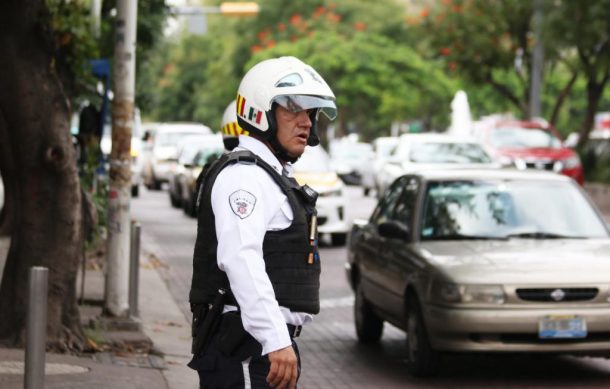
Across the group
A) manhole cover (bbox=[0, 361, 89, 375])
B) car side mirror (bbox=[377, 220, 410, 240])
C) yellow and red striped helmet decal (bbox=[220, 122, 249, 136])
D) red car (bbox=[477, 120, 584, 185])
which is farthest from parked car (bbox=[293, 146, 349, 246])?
manhole cover (bbox=[0, 361, 89, 375])

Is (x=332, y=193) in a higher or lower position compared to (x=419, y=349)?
lower

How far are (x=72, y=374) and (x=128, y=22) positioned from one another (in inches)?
140

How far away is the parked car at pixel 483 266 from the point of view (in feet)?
30.9

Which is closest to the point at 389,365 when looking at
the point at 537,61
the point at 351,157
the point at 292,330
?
the point at 292,330

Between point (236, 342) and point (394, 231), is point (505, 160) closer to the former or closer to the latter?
point (394, 231)

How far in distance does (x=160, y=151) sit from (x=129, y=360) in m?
32.5

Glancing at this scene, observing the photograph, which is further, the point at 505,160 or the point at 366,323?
the point at 505,160

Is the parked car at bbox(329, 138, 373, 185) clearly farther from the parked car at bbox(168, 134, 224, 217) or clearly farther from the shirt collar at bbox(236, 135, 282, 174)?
the shirt collar at bbox(236, 135, 282, 174)

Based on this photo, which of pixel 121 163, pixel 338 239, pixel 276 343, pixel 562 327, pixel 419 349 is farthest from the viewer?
pixel 338 239

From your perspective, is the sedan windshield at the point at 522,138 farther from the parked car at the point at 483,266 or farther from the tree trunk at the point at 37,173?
the tree trunk at the point at 37,173

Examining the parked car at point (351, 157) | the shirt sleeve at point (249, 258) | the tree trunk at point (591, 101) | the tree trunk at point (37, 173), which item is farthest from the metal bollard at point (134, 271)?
the parked car at point (351, 157)

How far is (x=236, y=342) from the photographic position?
4.71m

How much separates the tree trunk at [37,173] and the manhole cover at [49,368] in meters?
0.64

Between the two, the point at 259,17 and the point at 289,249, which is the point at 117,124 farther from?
the point at 259,17
